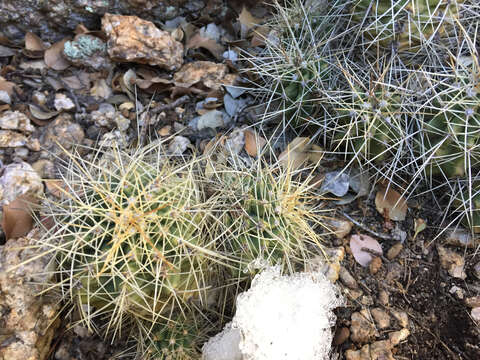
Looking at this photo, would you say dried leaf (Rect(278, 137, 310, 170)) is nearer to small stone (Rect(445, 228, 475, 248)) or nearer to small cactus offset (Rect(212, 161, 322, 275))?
small cactus offset (Rect(212, 161, 322, 275))

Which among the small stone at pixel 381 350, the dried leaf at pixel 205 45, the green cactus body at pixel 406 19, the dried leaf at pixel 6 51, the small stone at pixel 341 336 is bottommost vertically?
the small stone at pixel 341 336

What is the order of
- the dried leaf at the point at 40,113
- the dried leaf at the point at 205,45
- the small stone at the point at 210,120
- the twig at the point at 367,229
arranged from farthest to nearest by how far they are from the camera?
the dried leaf at the point at 205,45, the small stone at the point at 210,120, the dried leaf at the point at 40,113, the twig at the point at 367,229

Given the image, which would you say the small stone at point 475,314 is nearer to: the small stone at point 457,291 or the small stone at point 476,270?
the small stone at point 457,291

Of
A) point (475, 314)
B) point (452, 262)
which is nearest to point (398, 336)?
point (475, 314)

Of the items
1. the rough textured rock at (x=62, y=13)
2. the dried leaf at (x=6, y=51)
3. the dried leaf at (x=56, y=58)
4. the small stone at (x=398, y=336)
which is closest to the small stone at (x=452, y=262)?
the small stone at (x=398, y=336)

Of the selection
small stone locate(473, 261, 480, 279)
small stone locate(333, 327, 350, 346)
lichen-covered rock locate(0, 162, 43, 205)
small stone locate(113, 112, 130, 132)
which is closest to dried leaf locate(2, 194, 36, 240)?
lichen-covered rock locate(0, 162, 43, 205)
